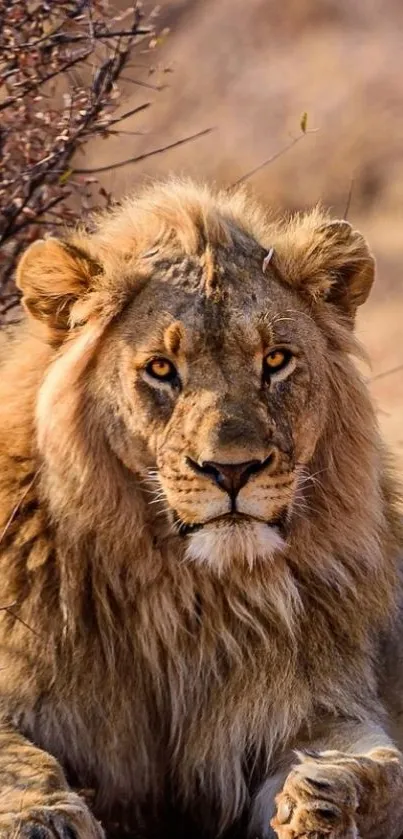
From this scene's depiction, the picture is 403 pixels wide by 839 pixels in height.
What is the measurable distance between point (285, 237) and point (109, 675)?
1391 mm

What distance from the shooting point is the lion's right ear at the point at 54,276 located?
4.37 m

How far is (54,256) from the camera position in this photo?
4.36 m

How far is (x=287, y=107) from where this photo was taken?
55.9ft

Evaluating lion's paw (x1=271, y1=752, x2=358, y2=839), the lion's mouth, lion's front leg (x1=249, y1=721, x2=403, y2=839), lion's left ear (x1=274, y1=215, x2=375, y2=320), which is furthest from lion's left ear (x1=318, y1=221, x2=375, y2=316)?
lion's paw (x1=271, y1=752, x2=358, y2=839)

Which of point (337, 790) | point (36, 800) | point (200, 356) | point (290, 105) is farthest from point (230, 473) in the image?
point (290, 105)

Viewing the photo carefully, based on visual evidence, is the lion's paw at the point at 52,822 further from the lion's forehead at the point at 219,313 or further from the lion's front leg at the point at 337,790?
the lion's forehead at the point at 219,313

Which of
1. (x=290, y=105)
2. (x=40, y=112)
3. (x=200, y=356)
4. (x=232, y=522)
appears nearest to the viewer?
(x=232, y=522)

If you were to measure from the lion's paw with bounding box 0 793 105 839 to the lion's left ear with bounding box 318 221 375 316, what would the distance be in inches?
64.8

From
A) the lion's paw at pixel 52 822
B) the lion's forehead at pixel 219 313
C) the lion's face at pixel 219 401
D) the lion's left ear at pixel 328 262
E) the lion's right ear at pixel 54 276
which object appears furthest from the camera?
the lion's left ear at pixel 328 262

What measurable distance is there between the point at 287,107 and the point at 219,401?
13501 millimetres

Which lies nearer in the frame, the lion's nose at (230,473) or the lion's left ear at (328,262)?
the lion's nose at (230,473)

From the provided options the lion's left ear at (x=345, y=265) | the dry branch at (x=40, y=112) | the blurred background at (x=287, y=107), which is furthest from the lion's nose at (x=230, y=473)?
the blurred background at (x=287, y=107)

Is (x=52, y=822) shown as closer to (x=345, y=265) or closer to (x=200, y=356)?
(x=200, y=356)

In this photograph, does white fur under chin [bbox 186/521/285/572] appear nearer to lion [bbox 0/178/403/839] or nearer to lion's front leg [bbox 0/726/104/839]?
lion [bbox 0/178/403/839]
